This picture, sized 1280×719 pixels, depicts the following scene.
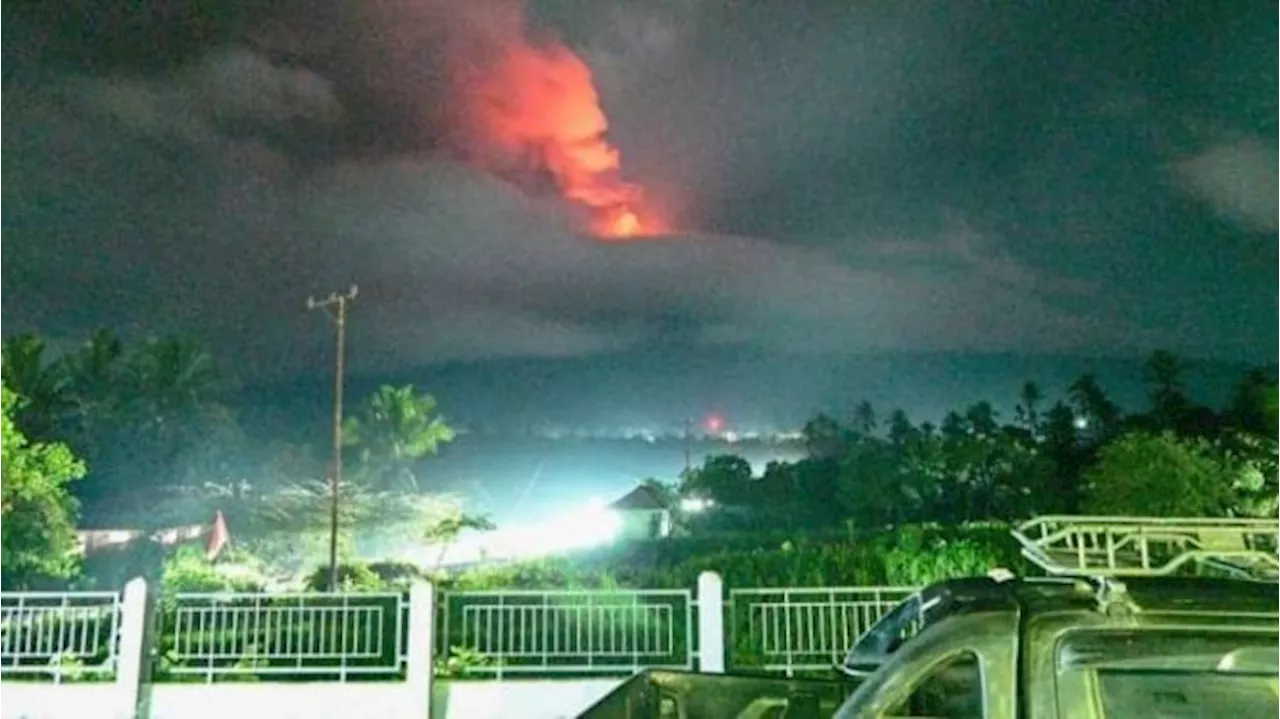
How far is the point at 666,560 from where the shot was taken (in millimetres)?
28094

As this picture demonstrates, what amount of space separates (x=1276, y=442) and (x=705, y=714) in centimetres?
2473

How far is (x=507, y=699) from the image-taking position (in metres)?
10.4

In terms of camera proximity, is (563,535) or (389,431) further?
(389,431)

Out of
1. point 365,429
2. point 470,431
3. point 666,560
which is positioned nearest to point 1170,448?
point 666,560

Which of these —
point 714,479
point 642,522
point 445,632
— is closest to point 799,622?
point 445,632

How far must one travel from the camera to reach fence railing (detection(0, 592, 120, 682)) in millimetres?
11070

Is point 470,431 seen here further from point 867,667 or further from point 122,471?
point 867,667

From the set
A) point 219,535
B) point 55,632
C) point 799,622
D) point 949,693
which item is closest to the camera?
point 949,693

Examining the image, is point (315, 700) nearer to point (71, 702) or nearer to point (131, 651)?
point (131, 651)

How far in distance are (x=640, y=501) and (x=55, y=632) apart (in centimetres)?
2876

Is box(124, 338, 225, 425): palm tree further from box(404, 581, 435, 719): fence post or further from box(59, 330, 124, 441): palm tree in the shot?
box(404, 581, 435, 719): fence post

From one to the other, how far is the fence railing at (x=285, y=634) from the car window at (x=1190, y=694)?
30.9 feet

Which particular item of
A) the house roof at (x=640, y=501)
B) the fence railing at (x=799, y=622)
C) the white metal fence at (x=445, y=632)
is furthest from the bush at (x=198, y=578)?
the house roof at (x=640, y=501)

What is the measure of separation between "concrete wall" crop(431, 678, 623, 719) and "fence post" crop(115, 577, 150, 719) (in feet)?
9.43
